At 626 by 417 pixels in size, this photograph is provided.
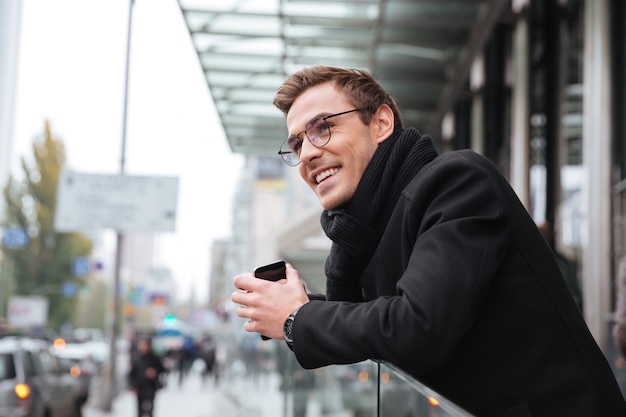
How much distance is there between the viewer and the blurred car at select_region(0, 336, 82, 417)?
11977 millimetres

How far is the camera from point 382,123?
85.7 inches

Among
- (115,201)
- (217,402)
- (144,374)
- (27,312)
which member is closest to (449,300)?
(115,201)

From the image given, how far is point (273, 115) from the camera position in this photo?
18.1m

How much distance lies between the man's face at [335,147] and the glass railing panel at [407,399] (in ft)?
1.55

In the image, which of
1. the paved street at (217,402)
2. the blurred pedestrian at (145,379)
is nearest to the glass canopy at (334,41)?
the blurred pedestrian at (145,379)

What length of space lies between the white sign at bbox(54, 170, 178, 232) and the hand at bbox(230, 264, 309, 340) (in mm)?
10924

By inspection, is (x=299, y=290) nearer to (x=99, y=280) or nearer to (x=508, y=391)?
(x=508, y=391)

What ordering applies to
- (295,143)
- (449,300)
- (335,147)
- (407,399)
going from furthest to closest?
(407,399), (295,143), (335,147), (449,300)

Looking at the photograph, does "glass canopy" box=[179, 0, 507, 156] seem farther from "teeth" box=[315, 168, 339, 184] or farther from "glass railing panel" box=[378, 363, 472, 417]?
"teeth" box=[315, 168, 339, 184]

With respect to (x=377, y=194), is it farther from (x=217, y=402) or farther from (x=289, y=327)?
(x=217, y=402)

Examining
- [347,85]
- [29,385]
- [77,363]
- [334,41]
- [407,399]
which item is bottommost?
[77,363]

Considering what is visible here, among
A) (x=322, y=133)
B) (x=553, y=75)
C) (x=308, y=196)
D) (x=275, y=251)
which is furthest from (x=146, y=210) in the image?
(x=308, y=196)

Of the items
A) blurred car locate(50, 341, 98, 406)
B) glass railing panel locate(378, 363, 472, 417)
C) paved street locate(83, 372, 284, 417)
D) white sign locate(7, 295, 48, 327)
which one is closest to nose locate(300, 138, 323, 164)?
glass railing panel locate(378, 363, 472, 417)

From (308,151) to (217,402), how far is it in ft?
69.6
